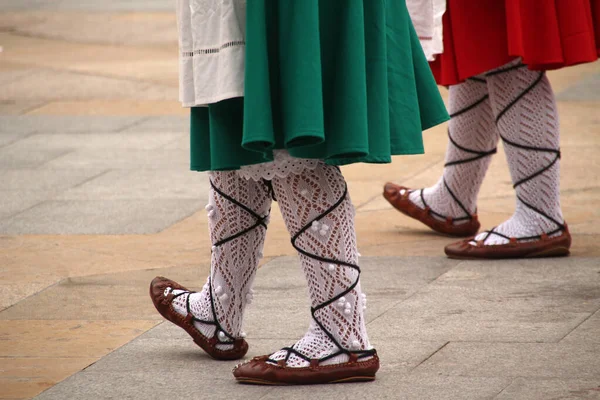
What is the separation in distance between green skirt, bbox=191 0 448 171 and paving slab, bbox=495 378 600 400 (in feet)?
2.31

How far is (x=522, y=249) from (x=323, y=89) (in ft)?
6.23

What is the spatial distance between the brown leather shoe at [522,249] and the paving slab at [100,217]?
5.37ft

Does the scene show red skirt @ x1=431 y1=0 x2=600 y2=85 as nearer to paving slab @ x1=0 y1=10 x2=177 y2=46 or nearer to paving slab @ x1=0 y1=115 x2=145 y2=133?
paving slab @ x1=0 y1=115 x2=145 y2=133

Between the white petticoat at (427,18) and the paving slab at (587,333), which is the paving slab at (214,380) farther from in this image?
the white petticoat at (427,18)

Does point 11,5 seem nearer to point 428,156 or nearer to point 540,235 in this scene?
point 428,156

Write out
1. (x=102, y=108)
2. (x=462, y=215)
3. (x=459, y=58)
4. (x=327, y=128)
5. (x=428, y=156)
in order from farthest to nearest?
(x=102, y=108)
(x=428, y=156)
(x=462, y=215)
(x=459, y=58)
(x=327, y=128)

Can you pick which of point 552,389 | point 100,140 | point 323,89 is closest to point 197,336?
point 323,89

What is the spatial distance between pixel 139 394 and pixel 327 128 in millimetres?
913

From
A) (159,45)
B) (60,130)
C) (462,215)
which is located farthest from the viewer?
(159,45)

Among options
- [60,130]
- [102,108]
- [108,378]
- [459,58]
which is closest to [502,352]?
[108,378]

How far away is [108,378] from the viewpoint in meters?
3.52

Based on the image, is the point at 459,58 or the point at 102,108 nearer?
the point at 459,58

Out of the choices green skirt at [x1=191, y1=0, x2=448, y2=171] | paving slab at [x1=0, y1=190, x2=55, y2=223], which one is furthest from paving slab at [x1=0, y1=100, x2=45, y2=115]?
green skirt at [x1=191, y1=0, x2=448, y2=171]

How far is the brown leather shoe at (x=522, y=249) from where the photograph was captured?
15.8 feet
